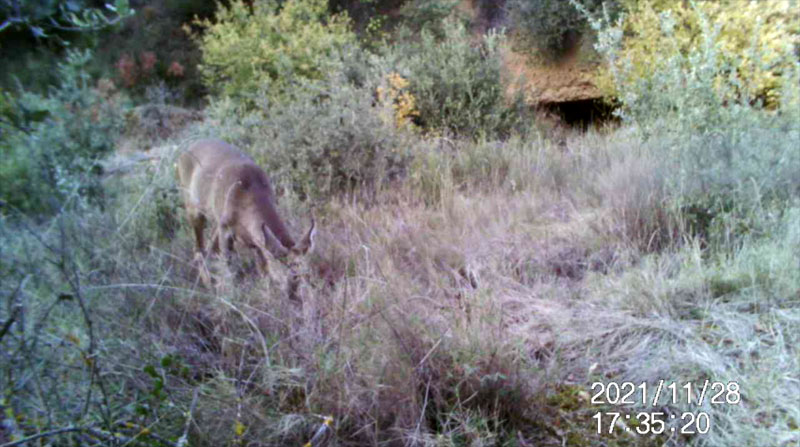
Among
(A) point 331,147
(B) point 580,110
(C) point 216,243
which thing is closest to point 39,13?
(C) point 216,243

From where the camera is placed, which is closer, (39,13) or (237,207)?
(39,13)

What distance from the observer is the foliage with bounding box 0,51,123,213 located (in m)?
2.57

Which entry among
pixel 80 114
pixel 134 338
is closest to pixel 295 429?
pixel 134 338

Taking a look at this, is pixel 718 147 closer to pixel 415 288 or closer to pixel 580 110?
pixel 415 288

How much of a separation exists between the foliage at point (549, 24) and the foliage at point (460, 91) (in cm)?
A: 217

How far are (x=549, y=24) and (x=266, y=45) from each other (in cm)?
521

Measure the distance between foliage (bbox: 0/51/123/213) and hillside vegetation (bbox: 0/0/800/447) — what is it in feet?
0.06

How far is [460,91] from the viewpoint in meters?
10.1

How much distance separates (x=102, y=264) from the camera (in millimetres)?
3375

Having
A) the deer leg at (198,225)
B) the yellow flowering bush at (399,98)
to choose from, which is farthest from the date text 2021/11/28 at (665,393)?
the yellow flowering bush at (399,98)

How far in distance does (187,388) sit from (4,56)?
4.91 feet

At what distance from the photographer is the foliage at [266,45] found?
11.8m

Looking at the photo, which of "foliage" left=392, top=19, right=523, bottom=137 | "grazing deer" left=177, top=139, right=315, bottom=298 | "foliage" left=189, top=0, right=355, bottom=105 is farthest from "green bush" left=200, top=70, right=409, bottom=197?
"foliage" left=189, top=0, right=355, bottom=105

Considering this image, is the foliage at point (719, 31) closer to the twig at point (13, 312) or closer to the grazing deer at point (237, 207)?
the grazing deer at point (237, 207)
